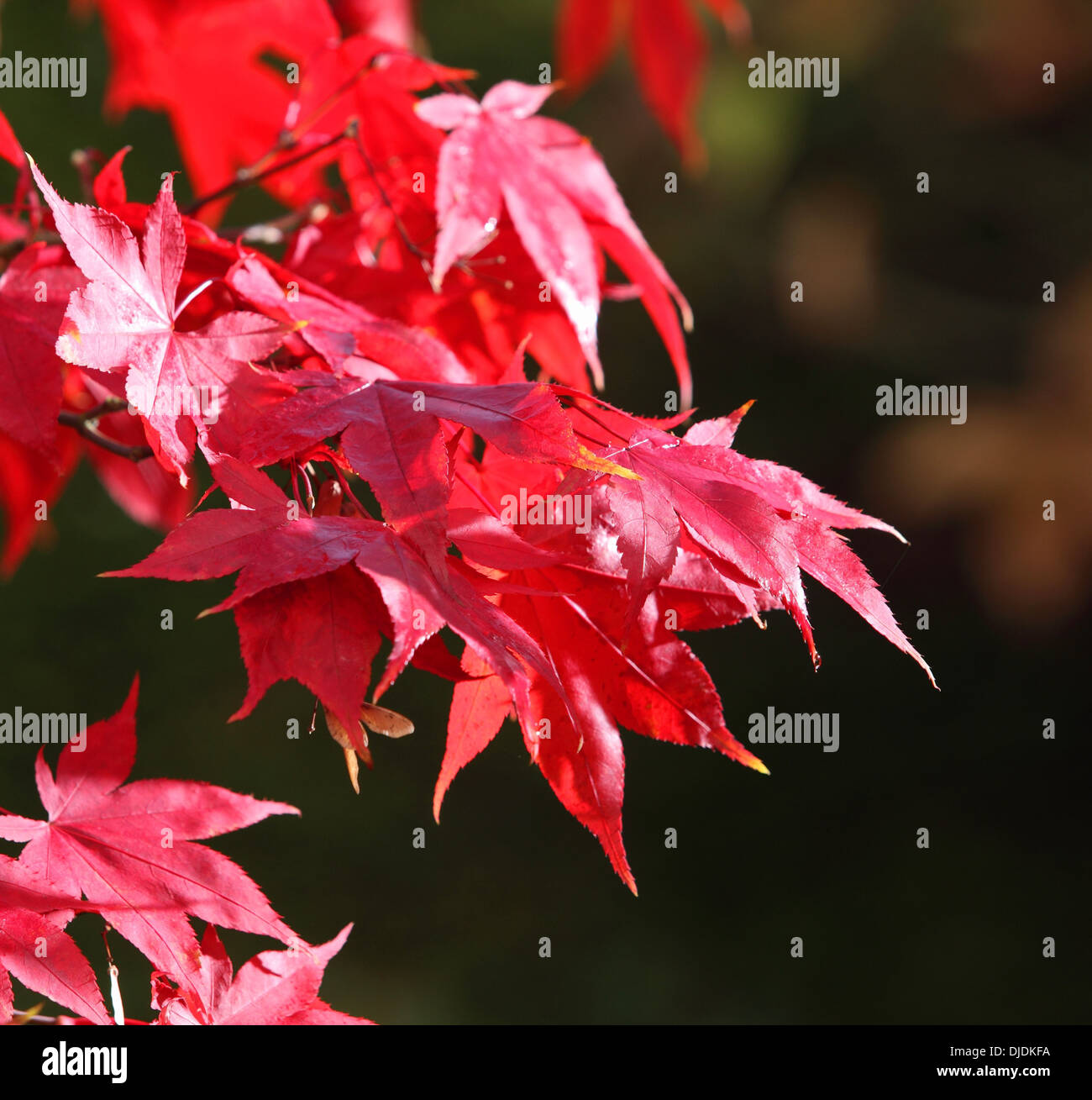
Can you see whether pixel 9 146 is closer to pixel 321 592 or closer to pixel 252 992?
pixel 321 592

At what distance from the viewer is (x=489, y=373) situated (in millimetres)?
770

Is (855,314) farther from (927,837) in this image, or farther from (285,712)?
(285,712)

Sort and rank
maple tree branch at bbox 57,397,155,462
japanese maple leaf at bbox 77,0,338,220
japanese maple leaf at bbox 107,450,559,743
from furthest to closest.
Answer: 1. japanese maple leaf at bbox 77,0,338,220
2. maple tree branch at bbox 57,397,155,462
3. japanese maple leaf at bbox 107,450,559,743

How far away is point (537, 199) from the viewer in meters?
0.72

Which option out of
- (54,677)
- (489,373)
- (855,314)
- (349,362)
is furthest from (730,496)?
(855,314)

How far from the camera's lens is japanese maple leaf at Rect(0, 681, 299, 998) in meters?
0.56

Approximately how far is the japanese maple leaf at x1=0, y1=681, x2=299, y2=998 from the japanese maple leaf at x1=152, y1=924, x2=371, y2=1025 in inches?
0.8

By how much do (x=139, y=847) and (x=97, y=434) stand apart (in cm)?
27

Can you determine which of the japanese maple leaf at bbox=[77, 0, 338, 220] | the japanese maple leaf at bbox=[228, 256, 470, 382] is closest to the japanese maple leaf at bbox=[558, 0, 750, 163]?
the japanese maple leaf at bbox=[77, 0, 338, 220]

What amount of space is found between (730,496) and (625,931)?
1.95m

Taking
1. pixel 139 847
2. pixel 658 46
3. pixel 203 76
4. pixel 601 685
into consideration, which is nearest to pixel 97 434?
pixel 139 847

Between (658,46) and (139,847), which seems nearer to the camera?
(139,847)

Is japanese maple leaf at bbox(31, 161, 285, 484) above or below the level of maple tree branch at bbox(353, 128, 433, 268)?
below

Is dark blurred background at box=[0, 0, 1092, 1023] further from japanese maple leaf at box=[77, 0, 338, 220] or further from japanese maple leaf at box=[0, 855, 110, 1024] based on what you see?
japanese maple leaf at box=[0, 855, 110, 1024]
